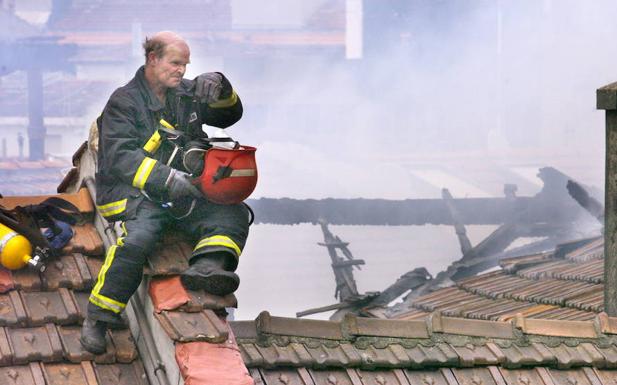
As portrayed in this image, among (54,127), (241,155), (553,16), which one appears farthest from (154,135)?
(54,127)

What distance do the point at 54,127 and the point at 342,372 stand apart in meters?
36.5

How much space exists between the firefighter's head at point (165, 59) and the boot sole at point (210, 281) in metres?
1.10

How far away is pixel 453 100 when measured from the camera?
36125 millimetres

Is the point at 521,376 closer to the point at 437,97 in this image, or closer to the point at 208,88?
the point at 208,88

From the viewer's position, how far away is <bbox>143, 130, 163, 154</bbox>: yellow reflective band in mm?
6328

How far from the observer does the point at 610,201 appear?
8.30m

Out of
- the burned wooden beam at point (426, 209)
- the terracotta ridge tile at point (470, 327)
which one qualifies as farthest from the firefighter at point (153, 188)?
the burned wooden beam at point (426, 209)

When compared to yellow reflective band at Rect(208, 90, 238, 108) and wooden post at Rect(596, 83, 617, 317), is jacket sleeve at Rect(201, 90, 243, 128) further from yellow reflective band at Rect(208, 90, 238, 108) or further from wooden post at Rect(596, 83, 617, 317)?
wooden post at Rect(596, 83, 617, 317)

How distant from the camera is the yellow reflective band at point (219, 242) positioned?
6.09 m

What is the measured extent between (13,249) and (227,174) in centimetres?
109

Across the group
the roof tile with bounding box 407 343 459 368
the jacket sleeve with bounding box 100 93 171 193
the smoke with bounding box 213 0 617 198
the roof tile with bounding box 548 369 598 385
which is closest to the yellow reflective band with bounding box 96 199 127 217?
the jacket sleeve with bounding box 100 93 171 193

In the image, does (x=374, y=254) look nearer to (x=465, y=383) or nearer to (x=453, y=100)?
(x=453, y=100)

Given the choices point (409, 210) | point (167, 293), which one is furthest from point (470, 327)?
point (409, 210)

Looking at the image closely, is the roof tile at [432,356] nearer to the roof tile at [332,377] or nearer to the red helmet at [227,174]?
the roof tile at [332,377]
